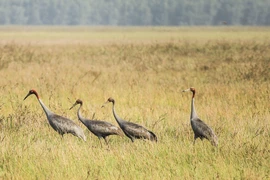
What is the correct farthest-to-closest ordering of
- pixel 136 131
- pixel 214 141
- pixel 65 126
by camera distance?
pixel 65 126 < pixel 136 131 < pixel 214 141

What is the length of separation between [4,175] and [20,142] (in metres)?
1.55

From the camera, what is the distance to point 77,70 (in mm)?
22062

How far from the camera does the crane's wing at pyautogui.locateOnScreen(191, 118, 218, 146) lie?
8.71 metres

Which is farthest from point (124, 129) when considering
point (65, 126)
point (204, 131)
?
point (204, 131)

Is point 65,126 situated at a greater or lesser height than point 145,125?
greater

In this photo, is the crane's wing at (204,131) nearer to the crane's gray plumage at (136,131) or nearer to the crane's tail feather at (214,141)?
the crane's tail feather at (214,141)

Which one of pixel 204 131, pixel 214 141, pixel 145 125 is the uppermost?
pixel 204 131

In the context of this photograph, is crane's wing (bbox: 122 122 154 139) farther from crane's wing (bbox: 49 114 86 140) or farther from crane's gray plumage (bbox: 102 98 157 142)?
crane's wing (bbox: 49 114 86 140)

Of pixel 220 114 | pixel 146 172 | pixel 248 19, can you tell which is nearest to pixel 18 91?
pixel 220 114

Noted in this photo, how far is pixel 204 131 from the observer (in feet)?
28.8

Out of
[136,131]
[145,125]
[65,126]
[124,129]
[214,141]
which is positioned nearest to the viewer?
Result: [214,141]

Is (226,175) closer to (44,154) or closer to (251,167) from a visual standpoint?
(251,167)

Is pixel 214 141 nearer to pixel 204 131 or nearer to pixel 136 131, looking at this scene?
pixel 204 131

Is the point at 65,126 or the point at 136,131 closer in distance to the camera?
the point at 136,131
